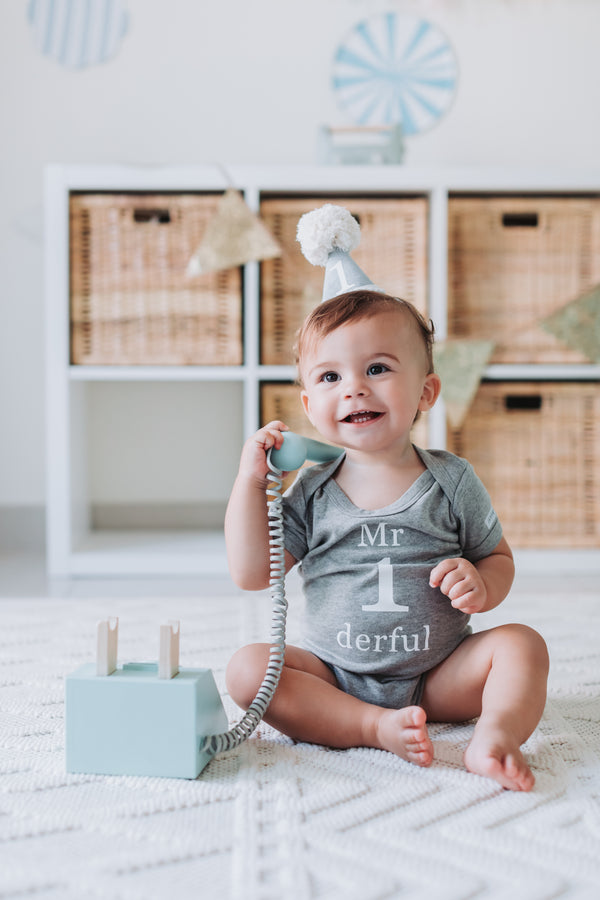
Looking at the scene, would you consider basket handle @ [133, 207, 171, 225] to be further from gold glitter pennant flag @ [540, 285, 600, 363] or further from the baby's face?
the baby's face

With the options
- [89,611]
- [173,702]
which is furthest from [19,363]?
[173,702]

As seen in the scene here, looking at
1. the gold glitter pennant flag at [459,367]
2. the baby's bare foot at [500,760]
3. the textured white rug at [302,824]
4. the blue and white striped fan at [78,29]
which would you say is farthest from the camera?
the blue and white striped fan at [78,29]

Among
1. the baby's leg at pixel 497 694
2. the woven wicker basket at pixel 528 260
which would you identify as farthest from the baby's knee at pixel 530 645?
the woven wicker basket at pixel 528 260

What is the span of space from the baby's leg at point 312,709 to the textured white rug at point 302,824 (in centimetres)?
1

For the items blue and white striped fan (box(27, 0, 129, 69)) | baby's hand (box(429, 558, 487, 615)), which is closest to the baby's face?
baby's hand (box(429, 558, 487, 615))

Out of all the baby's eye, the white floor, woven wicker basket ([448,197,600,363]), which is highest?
woven wicker basket ([448,197,600,363])

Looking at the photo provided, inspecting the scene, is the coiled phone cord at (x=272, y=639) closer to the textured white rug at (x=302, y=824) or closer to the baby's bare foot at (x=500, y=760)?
the textured white rug at (x=302, y=824)

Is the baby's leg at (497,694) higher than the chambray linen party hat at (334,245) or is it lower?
lower

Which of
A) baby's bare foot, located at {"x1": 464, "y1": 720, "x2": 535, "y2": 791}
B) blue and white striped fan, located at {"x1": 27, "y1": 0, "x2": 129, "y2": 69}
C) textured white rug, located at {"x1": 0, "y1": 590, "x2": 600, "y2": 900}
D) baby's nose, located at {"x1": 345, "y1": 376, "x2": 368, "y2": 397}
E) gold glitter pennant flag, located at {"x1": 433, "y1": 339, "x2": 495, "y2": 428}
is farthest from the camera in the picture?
blue and white striped fan, located at {"x1": 27, "y1": 0, "x2": 129, "y2": 69}

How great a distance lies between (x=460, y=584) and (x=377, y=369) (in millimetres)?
207

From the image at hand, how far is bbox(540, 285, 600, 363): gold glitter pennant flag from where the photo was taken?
65.4 inches

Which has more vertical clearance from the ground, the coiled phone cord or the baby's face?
the baby's face

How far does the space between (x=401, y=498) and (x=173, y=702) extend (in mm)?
282

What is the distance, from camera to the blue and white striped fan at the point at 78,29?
1.95 meters
